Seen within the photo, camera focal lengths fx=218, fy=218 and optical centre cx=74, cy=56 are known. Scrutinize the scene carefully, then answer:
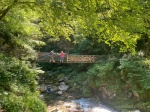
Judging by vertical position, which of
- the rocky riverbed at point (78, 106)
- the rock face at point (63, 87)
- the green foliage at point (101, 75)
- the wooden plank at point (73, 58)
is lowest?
the rocky riverbed at point (78, 106)

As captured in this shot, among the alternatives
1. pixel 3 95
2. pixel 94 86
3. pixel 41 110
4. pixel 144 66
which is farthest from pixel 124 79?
pixel 3 95

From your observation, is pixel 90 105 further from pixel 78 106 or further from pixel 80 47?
pixel 80 47

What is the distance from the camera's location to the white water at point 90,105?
12.2m

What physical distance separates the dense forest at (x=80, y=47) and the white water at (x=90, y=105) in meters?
0.55

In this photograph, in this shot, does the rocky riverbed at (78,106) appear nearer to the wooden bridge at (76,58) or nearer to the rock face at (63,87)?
the rock face at (63,87)

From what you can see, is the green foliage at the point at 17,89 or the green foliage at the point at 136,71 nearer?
the green foliage at the point at 17,89

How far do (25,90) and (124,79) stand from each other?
22.7 feet

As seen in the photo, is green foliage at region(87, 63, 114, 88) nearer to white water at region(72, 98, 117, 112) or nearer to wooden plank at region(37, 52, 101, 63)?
white water at region(72, 98, 117, 112)

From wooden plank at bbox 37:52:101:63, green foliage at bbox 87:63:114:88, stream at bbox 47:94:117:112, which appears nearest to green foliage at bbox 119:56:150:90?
green foliage at bbox 87:63:114:88

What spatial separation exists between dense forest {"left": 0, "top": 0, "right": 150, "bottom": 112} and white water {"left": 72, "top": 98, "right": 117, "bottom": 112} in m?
0.55

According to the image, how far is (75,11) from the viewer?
5.02 meters

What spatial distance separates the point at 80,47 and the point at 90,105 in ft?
23.7

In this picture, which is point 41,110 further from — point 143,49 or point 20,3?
point 143,49

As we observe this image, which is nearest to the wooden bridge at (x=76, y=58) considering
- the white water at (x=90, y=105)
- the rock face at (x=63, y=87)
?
the rock face at (x=63, y=87)
